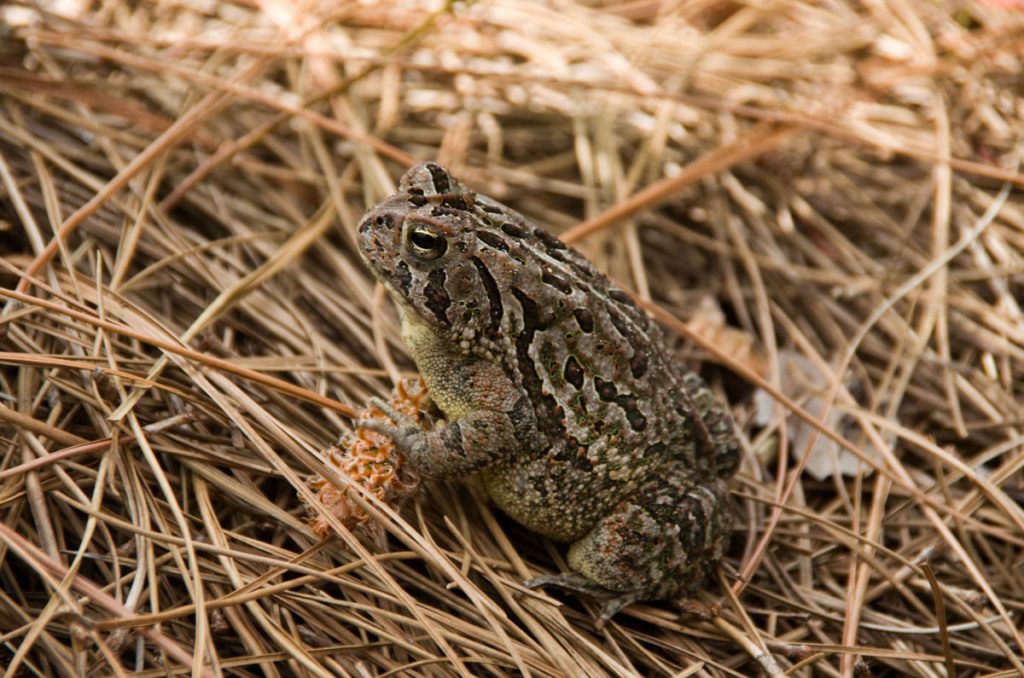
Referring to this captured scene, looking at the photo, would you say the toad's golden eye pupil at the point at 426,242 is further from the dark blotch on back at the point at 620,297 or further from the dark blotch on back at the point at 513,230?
the dark blotch on back at the point at 620,297

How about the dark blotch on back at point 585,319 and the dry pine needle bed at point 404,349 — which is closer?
the dry pine needle bed at point 404,349

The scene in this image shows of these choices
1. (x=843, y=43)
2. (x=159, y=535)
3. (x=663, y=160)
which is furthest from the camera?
(x=843, y=43)

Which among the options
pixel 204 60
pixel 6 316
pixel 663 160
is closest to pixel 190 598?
pixel 6 316

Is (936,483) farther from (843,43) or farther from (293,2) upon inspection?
(293,2)

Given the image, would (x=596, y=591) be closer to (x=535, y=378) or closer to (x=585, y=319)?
(x=535, y=378)

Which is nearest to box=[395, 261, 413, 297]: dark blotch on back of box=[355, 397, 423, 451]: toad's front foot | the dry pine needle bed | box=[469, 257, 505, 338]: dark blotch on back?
box=[469, 257, 505, 338]: dark blotch on back

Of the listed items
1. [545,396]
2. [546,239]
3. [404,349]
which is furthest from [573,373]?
[404,349]

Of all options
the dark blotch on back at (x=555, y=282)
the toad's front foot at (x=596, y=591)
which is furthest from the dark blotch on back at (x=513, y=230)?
the toad's front foot at (x=596, y=591)
